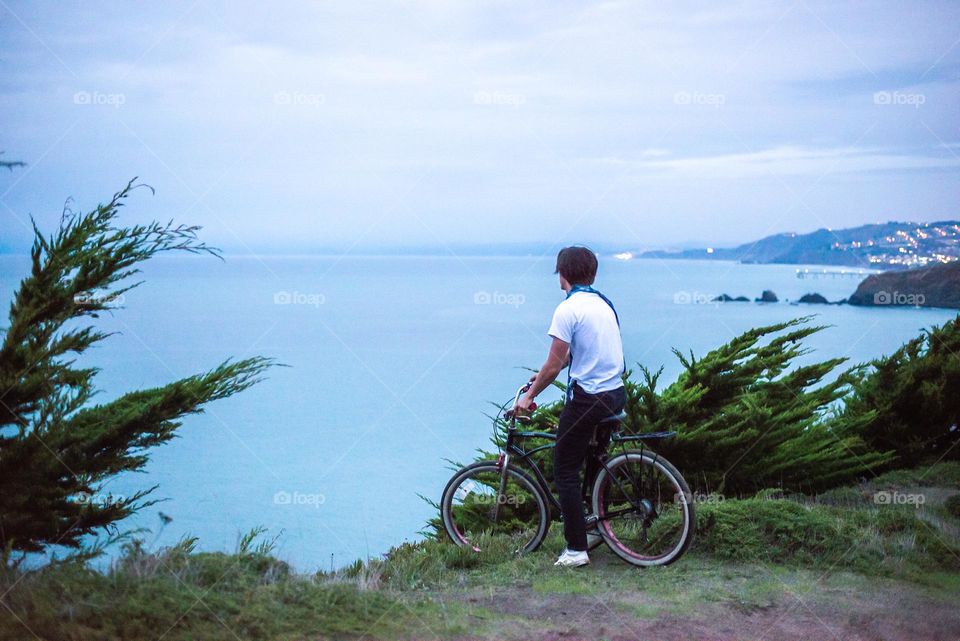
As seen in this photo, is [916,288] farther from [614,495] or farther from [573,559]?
[573,559]

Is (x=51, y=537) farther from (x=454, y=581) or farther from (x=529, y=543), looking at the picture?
(x=529, y=543)

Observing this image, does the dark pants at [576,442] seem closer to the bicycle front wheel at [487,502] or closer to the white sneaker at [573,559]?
the white sneaker at [573,559]

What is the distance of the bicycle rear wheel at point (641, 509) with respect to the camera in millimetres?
5859

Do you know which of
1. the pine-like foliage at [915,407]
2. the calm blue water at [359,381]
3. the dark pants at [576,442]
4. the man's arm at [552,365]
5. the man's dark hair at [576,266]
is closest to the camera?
the man's arm at [552,365]

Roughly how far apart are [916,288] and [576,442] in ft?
45.7

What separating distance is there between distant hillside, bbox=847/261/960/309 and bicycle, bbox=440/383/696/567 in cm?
830

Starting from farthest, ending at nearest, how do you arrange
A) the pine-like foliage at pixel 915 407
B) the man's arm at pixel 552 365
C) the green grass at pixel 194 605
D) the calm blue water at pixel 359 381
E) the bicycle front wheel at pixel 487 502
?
1. the calm blue water at pixel 359 381
2. the pine-like foliage at pixel 915 407
3. the bicycle front wheel at pixel 487 502
4. the man's arm at pixel 552 365
5. the green grass at pixel 194 605

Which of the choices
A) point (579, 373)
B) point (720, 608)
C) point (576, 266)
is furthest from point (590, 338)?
point (720, 608)

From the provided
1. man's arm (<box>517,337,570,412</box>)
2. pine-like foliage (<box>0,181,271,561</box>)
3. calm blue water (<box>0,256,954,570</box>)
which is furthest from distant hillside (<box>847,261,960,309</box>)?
pine-like foliage (<box>0,181,271,561</box>)

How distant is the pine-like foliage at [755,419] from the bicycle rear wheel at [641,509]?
2150 millimetres

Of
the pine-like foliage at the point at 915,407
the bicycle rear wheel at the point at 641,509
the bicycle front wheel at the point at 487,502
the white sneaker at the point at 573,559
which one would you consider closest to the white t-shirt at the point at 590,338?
the bicycle rear wheel at the point at 641,509

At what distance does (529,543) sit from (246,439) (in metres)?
47.5

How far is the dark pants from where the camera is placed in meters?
5.73

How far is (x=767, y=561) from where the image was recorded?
235 inches
